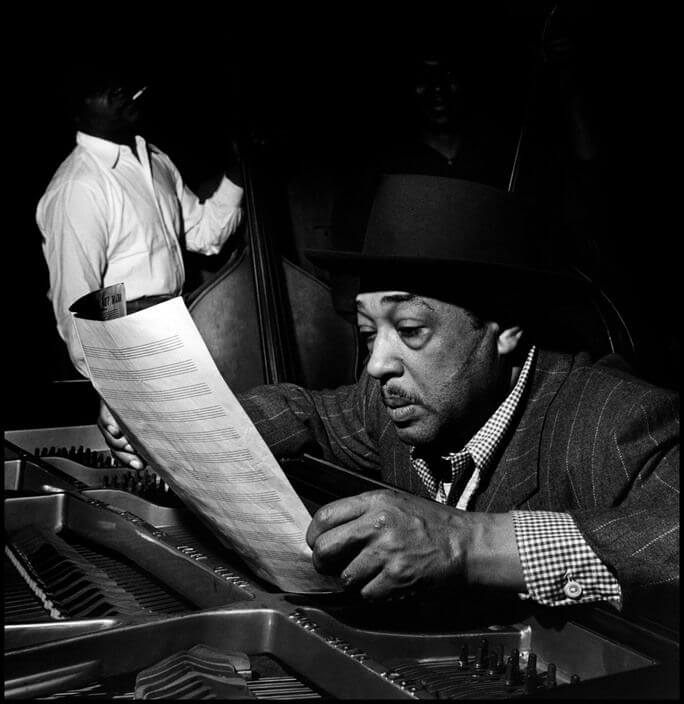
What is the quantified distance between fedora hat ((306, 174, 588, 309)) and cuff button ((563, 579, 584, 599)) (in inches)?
20.9

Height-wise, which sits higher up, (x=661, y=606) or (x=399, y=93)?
(x=399, y=93)

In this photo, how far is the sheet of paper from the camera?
2.98 feet

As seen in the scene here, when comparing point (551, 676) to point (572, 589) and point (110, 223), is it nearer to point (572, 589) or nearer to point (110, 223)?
Result: point (572, 589)

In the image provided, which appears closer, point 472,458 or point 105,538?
point 105,538

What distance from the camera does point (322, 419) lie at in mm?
2029

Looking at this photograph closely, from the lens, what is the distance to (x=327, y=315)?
334 centimetres

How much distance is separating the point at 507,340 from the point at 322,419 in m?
0.60

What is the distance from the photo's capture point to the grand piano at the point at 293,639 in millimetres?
833

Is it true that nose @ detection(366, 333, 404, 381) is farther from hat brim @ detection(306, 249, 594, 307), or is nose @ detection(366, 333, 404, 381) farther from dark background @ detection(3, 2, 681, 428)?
dark background @ detection(3, 2, 681, 428)

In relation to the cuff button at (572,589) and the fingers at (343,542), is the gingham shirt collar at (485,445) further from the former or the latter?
the fingers at (343,542)

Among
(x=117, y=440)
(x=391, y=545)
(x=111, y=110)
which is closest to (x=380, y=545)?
(x=391, y=545)

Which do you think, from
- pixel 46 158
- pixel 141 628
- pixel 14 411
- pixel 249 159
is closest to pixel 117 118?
pixel 249 159

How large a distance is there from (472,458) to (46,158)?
10.1ft

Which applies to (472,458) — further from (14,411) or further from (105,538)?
(14,411)
